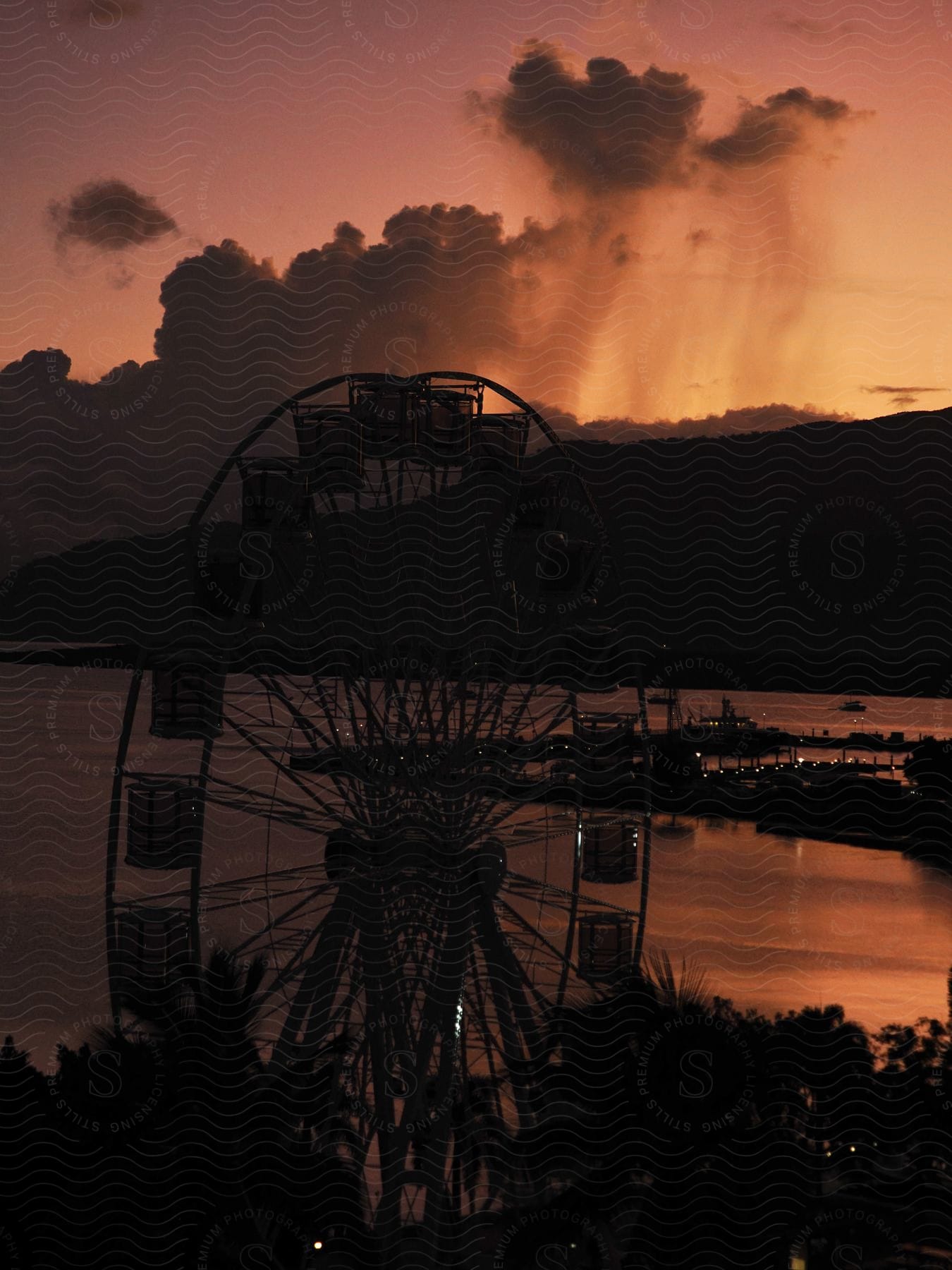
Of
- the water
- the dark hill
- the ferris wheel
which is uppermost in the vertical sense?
the dark hill

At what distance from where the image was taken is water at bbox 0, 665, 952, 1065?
1975 inches

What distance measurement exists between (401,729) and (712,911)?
5617 cm

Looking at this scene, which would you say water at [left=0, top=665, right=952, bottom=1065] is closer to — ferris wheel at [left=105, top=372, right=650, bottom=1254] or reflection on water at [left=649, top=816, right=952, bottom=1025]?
reflection on water at [left=649, top=816, right=952, bottom=1025]

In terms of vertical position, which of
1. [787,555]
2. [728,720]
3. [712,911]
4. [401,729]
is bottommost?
[712,911]

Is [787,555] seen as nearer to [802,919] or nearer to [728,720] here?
[728,720]

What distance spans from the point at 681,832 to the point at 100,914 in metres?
36.9

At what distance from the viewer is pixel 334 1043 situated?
1420 centimetres

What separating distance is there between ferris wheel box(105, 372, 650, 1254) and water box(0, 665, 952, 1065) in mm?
19996

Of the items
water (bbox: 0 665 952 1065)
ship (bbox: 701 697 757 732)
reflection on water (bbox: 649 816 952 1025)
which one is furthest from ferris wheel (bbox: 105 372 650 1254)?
reflection on water (bbox: 649 816 952 1025)

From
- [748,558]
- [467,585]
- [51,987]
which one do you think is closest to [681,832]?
[748,558]

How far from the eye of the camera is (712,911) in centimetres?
6925

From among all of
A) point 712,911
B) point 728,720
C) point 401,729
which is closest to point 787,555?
point 401,729

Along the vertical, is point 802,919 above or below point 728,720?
below

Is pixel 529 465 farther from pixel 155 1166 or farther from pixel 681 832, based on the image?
pixel 681 832
